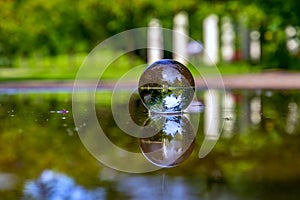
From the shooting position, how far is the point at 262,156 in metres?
5.88

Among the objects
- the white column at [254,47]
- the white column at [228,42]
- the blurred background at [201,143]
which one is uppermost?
the white column at [228,42]

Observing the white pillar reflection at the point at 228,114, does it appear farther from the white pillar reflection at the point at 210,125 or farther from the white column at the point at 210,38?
the white column at the point at 210,38

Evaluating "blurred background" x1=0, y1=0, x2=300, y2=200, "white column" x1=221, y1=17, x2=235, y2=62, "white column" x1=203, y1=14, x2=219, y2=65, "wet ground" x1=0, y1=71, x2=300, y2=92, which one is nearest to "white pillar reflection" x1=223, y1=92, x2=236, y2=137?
"blurred background" x1=0, y1=0, x2=300, y2=200

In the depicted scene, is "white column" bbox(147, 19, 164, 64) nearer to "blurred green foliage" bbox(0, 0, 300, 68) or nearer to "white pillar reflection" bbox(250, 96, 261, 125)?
"blurred green foliage" bbox(0, 0, 300, 68)

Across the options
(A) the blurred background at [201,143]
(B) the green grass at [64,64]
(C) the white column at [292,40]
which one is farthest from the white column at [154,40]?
(C) the white column at [292,40]

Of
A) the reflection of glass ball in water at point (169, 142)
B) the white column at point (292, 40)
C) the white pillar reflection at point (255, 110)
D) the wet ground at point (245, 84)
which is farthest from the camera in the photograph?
the white column at point (292, 40)

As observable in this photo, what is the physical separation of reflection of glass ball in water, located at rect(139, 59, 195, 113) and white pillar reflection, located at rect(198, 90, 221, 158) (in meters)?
0.50

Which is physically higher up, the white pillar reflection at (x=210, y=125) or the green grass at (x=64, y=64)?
the green grass at (x=64, y=64)

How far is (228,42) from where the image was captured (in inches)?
1412

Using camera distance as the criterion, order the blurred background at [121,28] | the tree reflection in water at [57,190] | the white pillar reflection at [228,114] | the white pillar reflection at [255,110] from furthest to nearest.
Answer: the blurred background at [121,28] → the white pillar reflection at [255,110] → the white pillar reflection at [228,114] → the tree reflection in water at [57,190]

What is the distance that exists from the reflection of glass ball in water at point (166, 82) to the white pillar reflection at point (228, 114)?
0.65m

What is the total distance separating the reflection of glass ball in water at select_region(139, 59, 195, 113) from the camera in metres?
8.66

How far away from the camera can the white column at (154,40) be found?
2934 cm

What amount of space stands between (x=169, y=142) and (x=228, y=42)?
29.6 metres
